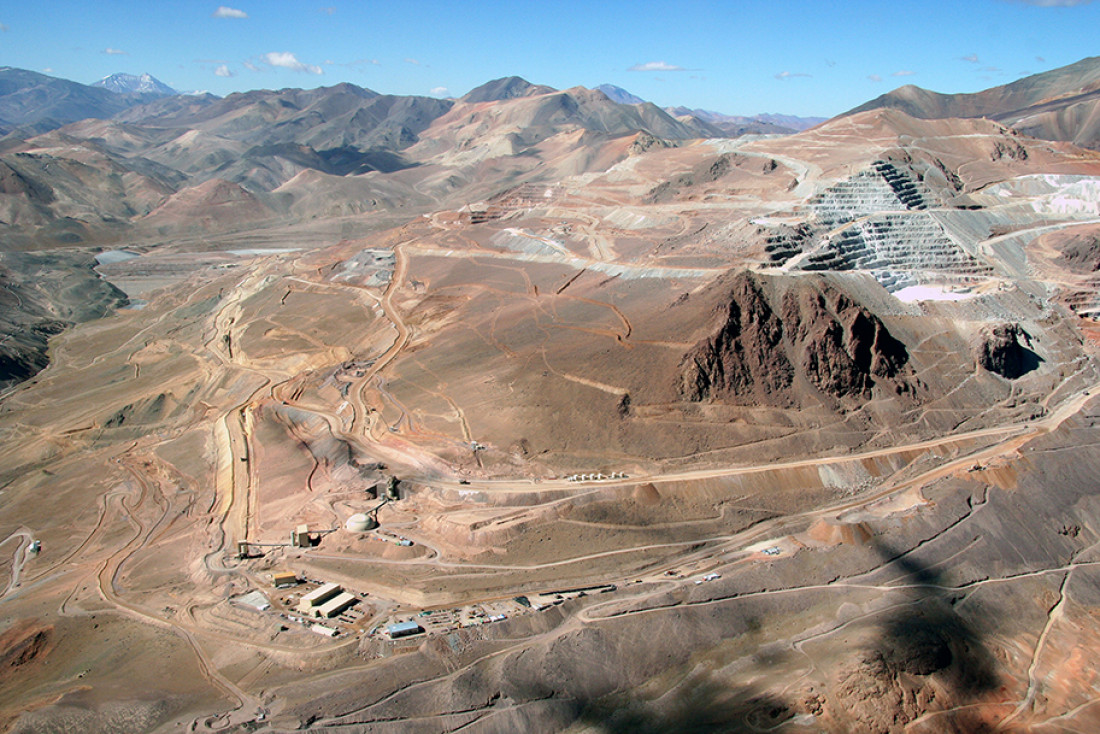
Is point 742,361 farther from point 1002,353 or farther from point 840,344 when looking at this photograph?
point 1002,353

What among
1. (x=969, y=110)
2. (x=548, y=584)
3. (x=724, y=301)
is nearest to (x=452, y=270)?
(x=724, y=301)

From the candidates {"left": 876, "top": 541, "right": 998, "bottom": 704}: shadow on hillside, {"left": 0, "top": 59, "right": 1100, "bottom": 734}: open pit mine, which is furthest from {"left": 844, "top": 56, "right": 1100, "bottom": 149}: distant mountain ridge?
{"left": 876, "top": 541, "right": 998, "bottom": 704}: shadow on hillside

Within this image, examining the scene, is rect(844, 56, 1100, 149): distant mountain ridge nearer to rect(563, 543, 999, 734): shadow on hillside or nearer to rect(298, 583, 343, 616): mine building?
rect(563, 543, 999, 734): shadow on hillside

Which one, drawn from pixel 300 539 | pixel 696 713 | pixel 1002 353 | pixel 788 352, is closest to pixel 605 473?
pixel 788 352

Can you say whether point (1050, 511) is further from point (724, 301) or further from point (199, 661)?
point (199, 661)

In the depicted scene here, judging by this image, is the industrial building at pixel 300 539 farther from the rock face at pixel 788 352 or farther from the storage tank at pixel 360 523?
the rock face at pixel 788 352

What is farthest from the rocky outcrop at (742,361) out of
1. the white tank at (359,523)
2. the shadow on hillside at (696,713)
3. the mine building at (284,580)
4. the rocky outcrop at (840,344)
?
the mine building at (284,580)
